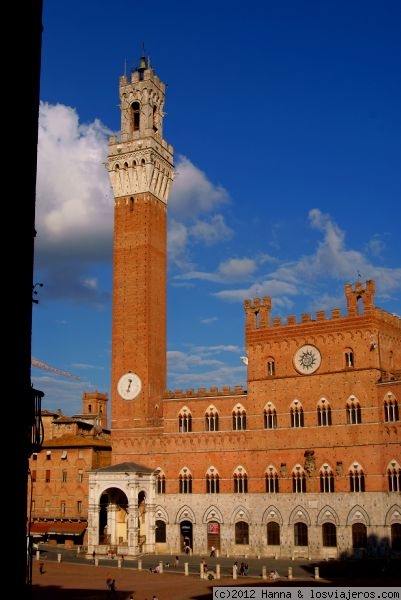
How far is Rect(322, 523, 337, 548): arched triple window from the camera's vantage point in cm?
5234

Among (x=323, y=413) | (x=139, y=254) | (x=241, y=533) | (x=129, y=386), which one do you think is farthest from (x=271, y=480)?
(x=139, y=254)

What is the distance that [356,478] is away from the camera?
52.4 meters

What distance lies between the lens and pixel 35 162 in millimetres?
10250

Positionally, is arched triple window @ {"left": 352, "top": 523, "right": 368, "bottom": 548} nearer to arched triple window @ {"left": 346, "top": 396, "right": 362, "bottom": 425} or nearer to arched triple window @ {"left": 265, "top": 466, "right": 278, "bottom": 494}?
arched triple window @ {"left": 265, "top": 466, "right": 278, "bottom": 494}

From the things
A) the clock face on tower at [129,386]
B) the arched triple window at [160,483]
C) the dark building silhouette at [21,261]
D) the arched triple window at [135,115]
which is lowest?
the arched triple window at [160,483]

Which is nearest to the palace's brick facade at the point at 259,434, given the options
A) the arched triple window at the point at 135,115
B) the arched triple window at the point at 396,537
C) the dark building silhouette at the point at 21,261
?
the arched triple window at the point at 396,537

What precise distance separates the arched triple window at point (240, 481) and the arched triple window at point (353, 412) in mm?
9494

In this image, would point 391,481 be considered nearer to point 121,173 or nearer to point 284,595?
point 284,595

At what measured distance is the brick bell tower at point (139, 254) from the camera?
62156 mm

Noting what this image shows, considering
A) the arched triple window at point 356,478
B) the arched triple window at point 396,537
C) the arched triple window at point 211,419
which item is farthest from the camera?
the arched triple window at point 211,419

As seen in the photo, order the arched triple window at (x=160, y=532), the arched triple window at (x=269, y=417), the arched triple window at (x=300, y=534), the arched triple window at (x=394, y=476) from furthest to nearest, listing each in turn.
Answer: the arched triple window at (x=160, y=532)
the arched triple window at (x=269, y=417)
the arched triple window at (x=300, y=534)
the arched triple window at (x=394, y=476)

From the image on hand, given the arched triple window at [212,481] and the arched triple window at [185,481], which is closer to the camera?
the arched triple window at [212,481]

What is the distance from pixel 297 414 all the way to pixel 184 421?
9.87m

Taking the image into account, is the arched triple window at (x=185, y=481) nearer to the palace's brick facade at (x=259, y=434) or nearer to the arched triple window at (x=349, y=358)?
the palace's brick facade at (x=259, y=434)
